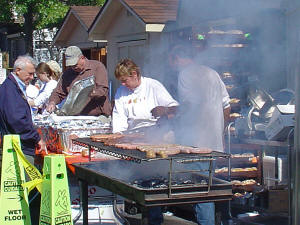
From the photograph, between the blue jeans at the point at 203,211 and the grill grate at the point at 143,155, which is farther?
the blue jeans at the point at 203,211

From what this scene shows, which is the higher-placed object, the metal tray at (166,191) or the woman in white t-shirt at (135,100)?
the woman in white t-shirt at (135,100)

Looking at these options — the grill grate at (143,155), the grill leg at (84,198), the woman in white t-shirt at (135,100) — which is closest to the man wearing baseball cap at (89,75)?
the woman in white t-shirt at (135,100)

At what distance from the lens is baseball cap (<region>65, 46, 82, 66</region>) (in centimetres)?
657

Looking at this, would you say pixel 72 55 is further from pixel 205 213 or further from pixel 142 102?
→ pixel 205 213

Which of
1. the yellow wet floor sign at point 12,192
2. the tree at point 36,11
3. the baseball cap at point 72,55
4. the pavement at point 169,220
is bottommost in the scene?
the pavement at point 169,220

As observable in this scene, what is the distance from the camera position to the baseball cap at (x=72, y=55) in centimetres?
657

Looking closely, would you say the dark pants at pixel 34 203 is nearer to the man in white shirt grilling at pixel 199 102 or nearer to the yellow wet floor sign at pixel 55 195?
the yellow wet floor sign at pixel 55 195

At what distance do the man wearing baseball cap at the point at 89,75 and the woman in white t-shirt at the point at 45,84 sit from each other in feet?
2.77

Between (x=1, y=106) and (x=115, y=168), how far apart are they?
4.64ft

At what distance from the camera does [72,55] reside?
6.61 metres

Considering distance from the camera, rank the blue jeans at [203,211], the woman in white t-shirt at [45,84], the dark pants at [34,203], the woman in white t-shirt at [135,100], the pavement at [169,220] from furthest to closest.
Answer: the woman in white t-shirt at [45,84], the pavement at [169,220], the dark pants at [34,203], the woman in white t-shirt at [135,100], the blue jeans at [203,211]

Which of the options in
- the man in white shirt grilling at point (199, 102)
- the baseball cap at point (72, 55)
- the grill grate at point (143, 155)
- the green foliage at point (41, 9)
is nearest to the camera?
the grill grate at point (143, 155)

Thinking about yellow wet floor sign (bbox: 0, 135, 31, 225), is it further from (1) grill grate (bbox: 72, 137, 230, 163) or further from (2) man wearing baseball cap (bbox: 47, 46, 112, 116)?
(2) man wearing baseball cap (bbox: 47, 46, 112, 116)

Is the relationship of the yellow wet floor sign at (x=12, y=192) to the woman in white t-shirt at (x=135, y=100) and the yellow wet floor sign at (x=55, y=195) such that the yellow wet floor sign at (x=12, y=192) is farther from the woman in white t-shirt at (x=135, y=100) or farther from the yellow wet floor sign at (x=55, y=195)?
the woman in white t-shirt at (x=135, y=100)
